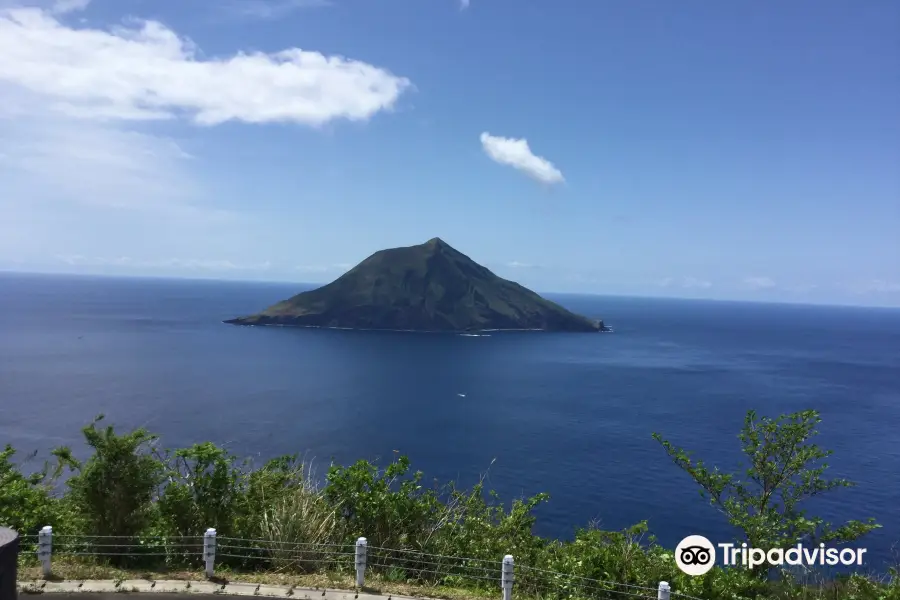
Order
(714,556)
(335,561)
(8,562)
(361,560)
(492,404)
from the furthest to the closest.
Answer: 1. (492,404)
2. (335,561)
3. (714,556)
4. (361,560)
5. (8,562)

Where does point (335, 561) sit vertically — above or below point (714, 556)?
below

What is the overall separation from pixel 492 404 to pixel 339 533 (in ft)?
228

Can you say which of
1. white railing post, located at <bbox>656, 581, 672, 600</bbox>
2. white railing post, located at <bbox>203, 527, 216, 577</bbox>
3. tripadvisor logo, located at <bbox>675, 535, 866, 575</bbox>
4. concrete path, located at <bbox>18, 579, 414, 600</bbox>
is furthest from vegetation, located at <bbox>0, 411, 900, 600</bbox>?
white railing post, located at <bbox>656, 581, 672, 600</bbox>

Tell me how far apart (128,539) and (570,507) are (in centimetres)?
3717

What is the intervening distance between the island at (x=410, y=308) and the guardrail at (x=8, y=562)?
164m

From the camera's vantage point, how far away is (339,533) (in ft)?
39.9

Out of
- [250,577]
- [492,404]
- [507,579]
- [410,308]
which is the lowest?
[492,404]

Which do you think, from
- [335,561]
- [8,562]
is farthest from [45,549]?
[335,561]

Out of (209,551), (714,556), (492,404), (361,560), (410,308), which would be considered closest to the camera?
(361,560)

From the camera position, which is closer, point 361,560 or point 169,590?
point 169,590

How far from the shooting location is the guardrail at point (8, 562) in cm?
649

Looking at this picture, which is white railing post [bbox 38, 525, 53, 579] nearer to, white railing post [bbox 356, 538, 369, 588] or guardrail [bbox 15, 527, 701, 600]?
guardrail [bbox 15, 527, 701, 600]

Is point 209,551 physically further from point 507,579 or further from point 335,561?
point 507,579

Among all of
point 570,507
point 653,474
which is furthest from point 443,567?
point 653,474
